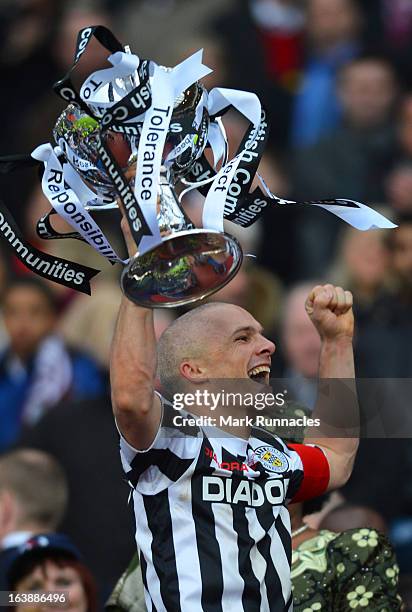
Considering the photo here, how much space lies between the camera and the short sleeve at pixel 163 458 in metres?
3.64

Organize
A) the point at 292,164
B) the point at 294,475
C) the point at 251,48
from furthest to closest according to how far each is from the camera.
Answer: the point at 251,48
the point at 292,164
the point at 294,475

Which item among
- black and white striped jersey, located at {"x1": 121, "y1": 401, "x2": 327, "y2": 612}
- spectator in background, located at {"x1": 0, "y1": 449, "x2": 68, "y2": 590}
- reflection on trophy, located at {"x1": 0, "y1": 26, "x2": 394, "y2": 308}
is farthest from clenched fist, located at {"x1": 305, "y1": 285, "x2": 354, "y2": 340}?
spectator in background, located at {"x1": 0, "y1": 449, "x2": 68, "y2": 590}

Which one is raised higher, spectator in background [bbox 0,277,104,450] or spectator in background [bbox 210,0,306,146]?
spectator in background [bbox 210,0,306,146]

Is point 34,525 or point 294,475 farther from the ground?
point 294,475

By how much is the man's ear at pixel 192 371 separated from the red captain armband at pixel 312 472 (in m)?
0.42

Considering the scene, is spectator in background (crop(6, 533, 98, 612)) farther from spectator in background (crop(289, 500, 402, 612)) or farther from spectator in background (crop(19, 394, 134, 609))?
spectator in background (crop(289, 500, 402, 612))

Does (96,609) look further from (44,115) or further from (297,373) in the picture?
(44,115)

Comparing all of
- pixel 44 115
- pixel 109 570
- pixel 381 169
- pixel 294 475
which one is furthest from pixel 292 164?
pixel 294 475

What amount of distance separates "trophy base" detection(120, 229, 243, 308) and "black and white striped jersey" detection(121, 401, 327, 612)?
39cm

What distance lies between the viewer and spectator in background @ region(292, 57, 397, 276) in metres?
8.73

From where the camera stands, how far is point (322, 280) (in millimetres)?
8297

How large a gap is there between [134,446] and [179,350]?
18.5 inches

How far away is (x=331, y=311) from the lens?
4.16 meters

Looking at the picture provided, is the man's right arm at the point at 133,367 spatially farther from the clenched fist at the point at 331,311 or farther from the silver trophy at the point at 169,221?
the clenched fist at the point at 331,311
